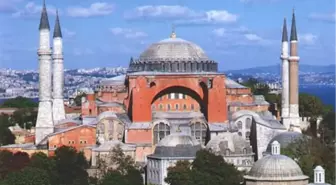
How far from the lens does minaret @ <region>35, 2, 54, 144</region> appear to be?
174ft

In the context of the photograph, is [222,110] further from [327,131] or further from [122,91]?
[327,131]

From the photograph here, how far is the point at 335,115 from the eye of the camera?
218ft

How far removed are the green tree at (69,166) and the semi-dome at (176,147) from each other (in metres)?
3.23

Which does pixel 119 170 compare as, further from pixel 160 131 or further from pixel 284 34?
pixel 284 34

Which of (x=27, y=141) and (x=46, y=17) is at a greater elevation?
(x=46, y=17)

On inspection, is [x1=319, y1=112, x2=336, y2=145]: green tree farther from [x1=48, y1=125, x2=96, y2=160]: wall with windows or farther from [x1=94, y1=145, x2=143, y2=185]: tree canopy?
[x1=94, y1=145, x2=143, y2=185]: tree canopy

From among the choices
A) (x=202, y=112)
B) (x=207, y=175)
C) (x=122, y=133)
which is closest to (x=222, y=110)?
(x=202, y=112)

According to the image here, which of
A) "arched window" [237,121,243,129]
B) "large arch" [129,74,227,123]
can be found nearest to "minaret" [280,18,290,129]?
"arched window" [237,121,243,129]

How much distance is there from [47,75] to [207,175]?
627 inches

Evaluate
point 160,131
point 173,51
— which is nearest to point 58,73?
point 173,51

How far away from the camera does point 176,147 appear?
4606cm

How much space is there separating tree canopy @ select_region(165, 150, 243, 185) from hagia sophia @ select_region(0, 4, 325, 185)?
11.9 feet

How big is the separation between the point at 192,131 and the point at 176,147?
20.1 feet

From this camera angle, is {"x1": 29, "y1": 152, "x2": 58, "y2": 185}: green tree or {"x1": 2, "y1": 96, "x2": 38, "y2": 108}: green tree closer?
{"x1": 29, "y1": 152, "x2": 58, "y2": 185}: green tree
